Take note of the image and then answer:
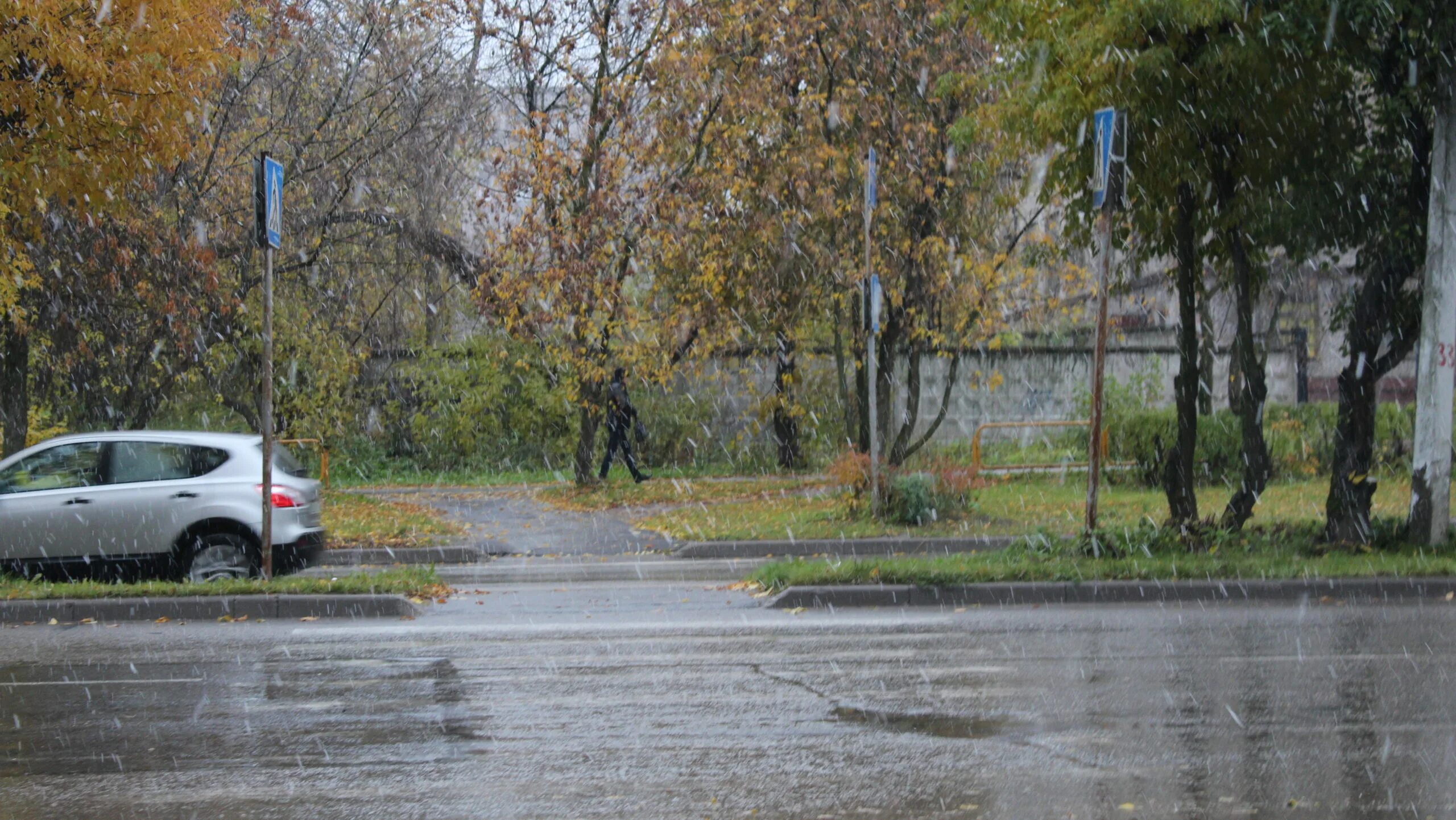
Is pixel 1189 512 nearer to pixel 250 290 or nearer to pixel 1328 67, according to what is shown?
pixel 1328 67

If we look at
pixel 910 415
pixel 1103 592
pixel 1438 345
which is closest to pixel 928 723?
pixel 1103 592

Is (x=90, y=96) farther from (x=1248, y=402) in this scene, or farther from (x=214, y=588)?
(x=1248, y=402)

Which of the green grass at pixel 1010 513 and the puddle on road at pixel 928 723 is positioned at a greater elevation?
the green grass at pixel 1010 513

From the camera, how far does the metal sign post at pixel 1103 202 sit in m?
11.4

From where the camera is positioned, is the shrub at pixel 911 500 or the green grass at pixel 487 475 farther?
the green grass at pixel 487 475

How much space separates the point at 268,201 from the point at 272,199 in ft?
0.17

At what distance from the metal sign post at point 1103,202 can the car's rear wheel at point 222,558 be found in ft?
25.0

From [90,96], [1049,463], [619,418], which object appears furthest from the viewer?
[1049,463]

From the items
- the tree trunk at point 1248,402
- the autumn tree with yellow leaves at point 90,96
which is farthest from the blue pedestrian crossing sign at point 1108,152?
the autumn tree with yellow leaves at point 90,96

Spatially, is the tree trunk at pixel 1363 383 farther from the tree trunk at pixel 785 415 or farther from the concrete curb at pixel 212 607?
the tree trunk at pixel 785 415

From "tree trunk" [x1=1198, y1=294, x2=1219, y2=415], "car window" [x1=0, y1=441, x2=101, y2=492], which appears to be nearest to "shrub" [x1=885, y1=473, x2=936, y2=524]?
"tree trunk" [x1=1198, y1=294, x2=1219, y2=415]

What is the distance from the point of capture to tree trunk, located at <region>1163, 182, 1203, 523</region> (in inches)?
516

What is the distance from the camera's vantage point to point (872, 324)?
49.5 ft

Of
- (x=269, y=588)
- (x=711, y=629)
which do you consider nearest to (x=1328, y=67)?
(x=711, y=629)
